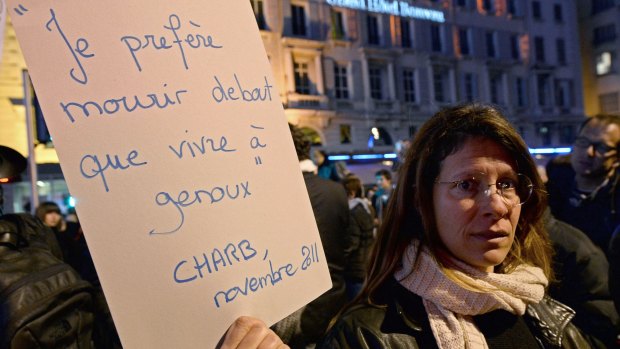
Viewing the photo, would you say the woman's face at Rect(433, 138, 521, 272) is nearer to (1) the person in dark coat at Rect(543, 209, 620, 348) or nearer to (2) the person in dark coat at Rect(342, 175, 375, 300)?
(1) the person in dark coat at Rect(543, 209, 620, 348)

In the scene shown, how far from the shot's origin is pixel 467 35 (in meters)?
26.8

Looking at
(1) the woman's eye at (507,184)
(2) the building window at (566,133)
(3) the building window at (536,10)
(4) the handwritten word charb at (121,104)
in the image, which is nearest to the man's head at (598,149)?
(1) the woman's eye at (507,184)

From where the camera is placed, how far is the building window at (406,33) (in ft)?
79.7

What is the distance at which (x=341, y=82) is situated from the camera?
22172 millimetres

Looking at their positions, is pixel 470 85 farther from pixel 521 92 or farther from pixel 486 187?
pixel 486 187

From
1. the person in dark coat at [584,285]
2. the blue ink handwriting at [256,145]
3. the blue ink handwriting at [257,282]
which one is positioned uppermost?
the blue ink handwriting at [256,145]

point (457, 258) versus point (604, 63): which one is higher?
A: point (604, 63)

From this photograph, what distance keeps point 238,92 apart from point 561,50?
3397 cm

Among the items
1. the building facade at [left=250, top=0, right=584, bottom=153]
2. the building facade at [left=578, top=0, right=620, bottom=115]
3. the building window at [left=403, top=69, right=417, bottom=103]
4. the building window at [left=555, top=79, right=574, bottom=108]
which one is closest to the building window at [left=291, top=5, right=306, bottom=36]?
the building facade at [left=250, top=0, right=584, bottom=153]

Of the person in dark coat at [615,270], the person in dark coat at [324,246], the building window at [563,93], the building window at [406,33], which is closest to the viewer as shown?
the person in dark coat at [615,270]

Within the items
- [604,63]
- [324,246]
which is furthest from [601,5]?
[324,246]

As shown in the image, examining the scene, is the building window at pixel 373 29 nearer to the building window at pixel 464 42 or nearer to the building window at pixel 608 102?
the building window at pixel 464 42

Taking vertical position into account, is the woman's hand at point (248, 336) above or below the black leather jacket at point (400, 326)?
above

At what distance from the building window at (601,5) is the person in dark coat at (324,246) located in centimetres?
3483
